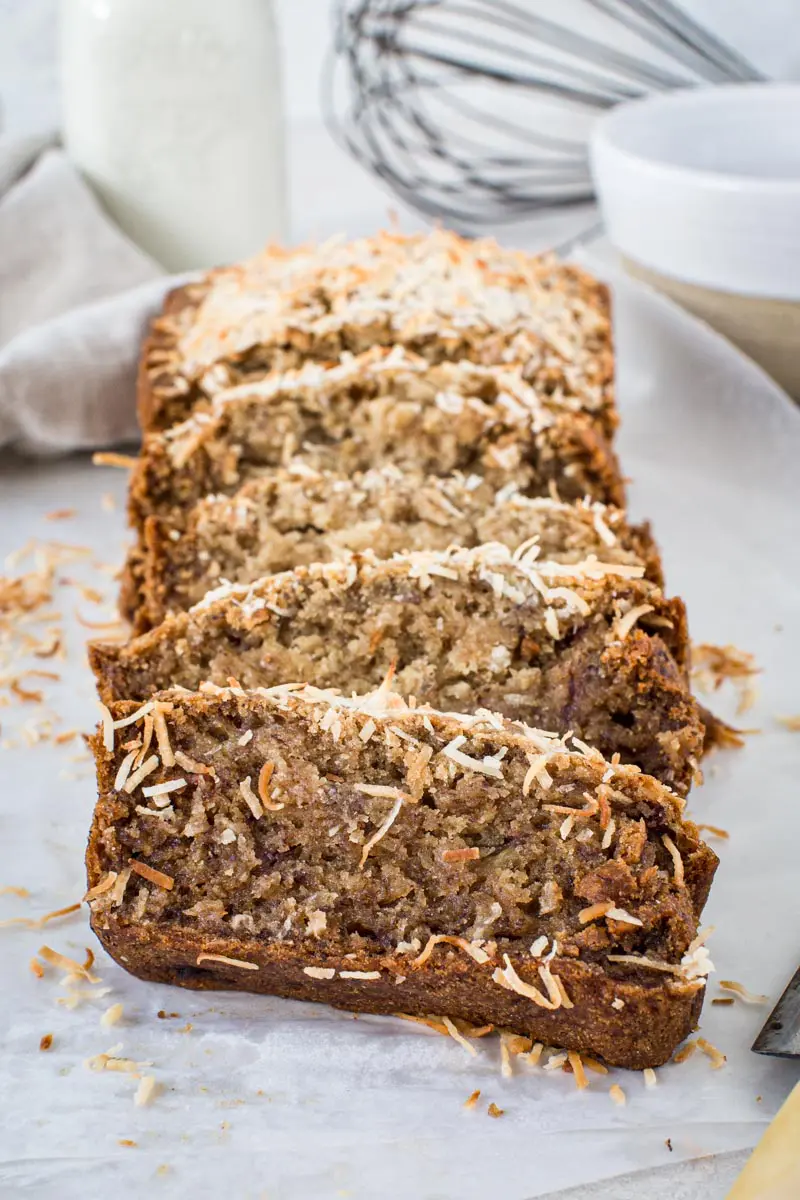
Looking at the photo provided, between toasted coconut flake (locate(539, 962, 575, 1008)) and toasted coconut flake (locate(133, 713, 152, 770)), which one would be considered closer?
toasted coconut flake (locate(539, 962, 575, 1008))

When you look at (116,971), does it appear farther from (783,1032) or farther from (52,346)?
(52,346)

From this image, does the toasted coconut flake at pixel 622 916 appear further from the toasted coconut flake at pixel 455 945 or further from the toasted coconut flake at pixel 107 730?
the toasted coconut flake at pixel 107 730

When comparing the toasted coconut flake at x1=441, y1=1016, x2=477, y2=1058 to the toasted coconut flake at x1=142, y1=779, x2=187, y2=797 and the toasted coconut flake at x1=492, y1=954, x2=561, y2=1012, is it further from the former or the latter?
the toasted coconut flake at x1=142, y1=779, x2=187, y2=797

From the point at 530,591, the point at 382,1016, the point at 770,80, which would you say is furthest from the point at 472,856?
the point at 770,80

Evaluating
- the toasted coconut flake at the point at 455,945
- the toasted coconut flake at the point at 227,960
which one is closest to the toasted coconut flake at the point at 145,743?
the toasted coconut flake at the point at 227,960

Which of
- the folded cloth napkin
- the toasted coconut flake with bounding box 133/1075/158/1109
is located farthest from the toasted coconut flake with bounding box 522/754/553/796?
the folded cloth napkin

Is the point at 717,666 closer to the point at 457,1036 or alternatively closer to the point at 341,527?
the point at 341,527

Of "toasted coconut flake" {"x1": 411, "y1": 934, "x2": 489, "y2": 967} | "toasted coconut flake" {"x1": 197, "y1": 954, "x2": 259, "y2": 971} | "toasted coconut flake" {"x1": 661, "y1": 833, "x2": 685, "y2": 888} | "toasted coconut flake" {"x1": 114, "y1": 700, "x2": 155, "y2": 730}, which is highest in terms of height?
"toasted coconut flake" {"x1": 114, "y1": 700, "x2": 155, "y2": 730}
